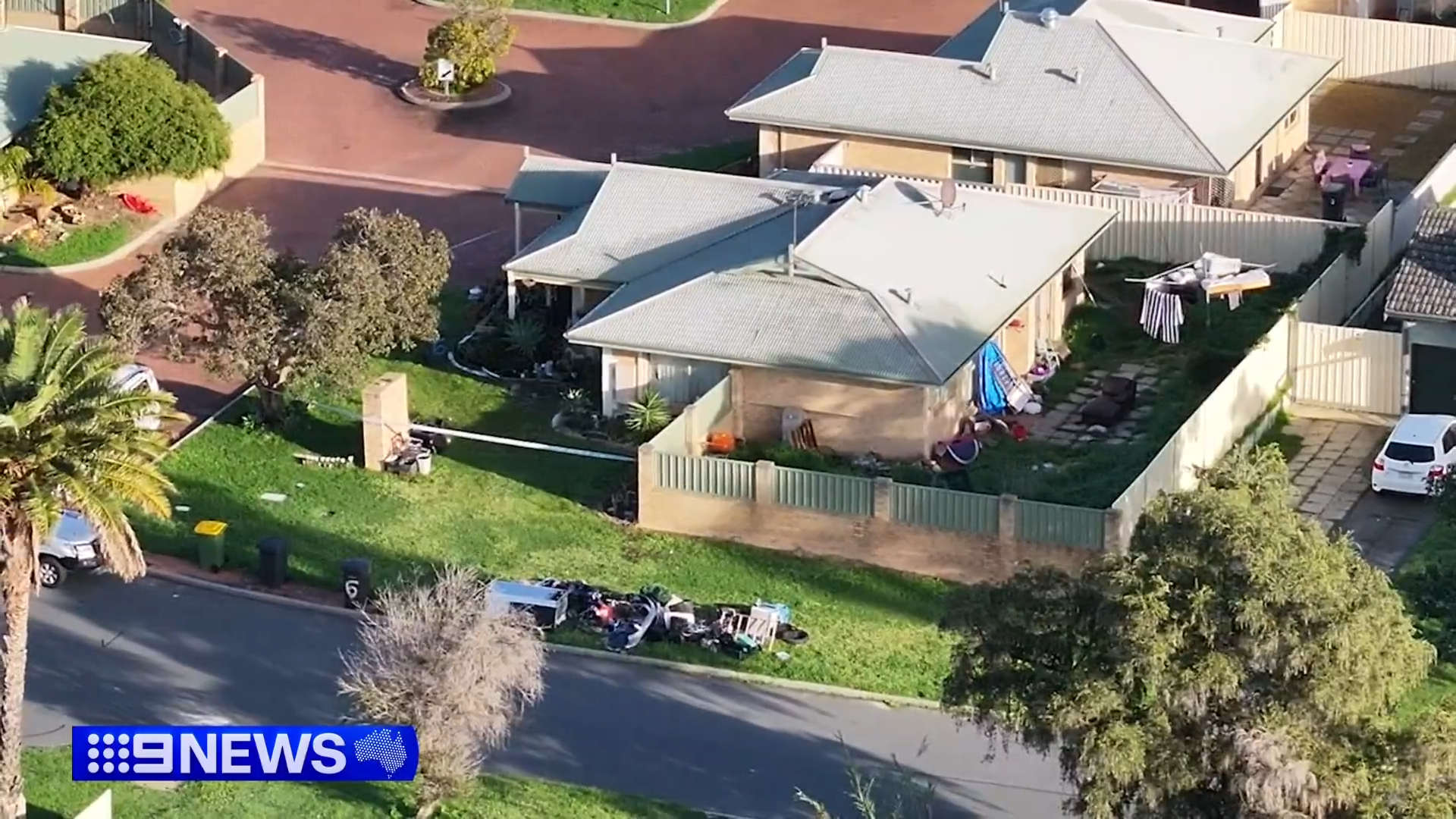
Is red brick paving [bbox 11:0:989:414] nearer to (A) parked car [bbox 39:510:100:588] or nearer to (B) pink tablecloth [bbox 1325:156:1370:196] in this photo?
(A) parked car [bbox 39:510:100:588]

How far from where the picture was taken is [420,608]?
3966 cm

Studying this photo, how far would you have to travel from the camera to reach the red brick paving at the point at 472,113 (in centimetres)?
6341

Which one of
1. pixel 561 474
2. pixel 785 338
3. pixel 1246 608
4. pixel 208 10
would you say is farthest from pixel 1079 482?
pixel 208 10

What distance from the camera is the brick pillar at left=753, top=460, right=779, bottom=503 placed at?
4722 cm

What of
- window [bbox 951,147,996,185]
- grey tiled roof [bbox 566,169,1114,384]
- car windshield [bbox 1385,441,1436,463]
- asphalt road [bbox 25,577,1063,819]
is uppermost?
grey tiled roof [bbox 566,169,1114,384]

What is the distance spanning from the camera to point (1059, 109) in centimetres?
5975

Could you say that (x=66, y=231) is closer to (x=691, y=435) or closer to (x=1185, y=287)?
(x=691, y=435)

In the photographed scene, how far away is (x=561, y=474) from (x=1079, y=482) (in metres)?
8.25

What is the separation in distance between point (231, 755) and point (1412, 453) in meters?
19.3

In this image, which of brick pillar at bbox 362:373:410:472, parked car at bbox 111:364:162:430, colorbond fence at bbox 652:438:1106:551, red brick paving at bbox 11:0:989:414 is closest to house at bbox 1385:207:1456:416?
colorbond fence at bbox 652:438:1106:551

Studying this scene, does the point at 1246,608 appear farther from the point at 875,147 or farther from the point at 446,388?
the point at 875,147

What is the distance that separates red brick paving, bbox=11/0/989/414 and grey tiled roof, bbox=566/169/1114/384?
865 cm

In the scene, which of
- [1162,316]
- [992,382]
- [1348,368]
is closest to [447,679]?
[992,382]

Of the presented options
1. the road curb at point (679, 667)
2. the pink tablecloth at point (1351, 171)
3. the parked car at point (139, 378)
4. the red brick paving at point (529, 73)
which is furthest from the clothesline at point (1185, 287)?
the parked car at point (139, 378)
